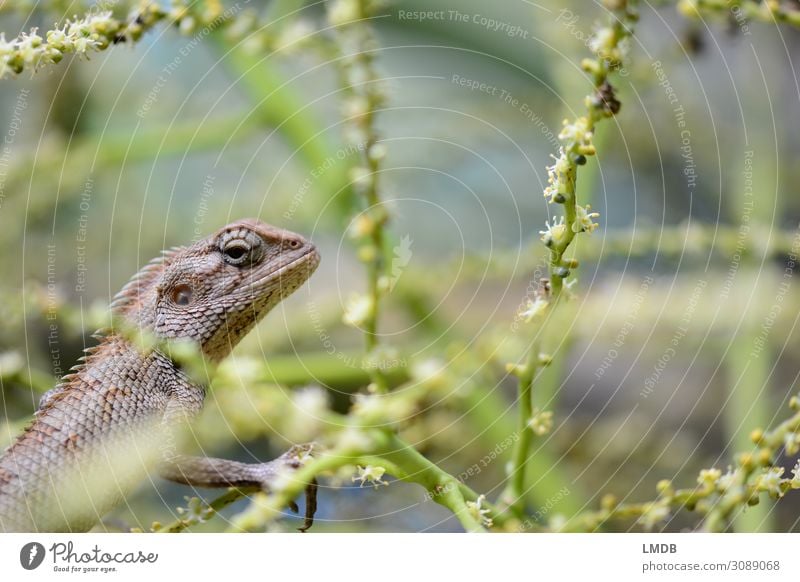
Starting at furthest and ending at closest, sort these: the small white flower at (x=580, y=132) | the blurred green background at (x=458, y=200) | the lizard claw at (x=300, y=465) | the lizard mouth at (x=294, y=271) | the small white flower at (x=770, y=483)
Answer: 1. the blurred green background at (x=458, y=200)
2. the lizard mouth at (x=294, y=271)
3. the lizard claw at (x=300, y=465)
4. the small white flower at (x=770, y=483)
5. the small white flower at (x=580, y=132)

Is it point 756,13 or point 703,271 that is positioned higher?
point 756,13

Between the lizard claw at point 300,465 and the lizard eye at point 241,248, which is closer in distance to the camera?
the lizard claw at point 300,465

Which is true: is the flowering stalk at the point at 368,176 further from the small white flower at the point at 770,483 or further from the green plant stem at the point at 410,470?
the small white flower at the point at 770,483

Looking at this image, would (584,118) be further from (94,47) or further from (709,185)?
(709,185)

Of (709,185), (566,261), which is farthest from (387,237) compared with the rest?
(709,185)

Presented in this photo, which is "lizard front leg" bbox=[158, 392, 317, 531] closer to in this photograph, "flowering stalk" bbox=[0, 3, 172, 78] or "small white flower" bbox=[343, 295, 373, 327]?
"small white flower" bbox=[343, 295, 373, 327]

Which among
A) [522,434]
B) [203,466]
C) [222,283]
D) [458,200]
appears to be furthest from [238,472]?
[458,200]

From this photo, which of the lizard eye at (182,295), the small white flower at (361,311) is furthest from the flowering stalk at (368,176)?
the lizard eye at (182,295)
